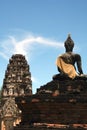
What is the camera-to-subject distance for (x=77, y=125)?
1112cm

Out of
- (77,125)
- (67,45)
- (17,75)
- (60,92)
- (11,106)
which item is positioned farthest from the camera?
(17,75)

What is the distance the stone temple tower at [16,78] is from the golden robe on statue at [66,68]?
4414 cm

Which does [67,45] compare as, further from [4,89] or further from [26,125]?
[4,89]

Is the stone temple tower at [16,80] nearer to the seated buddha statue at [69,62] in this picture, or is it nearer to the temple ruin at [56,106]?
the seated buddha statue at [69,62]

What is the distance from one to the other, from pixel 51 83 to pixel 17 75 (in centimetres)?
4615

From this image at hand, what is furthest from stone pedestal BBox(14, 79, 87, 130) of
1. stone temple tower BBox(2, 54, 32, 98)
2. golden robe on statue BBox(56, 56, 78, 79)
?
stone temple tower BBox(2, 54, 32, 98)

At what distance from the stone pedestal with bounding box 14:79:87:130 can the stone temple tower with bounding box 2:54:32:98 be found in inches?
1794

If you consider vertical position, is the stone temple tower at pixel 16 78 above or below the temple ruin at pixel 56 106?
above

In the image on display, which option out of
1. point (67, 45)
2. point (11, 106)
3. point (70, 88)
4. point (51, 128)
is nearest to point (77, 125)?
point (51, 128)

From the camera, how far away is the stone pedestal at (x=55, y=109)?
11.5 m

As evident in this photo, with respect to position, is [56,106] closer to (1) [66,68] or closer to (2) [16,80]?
(1) [66,68]

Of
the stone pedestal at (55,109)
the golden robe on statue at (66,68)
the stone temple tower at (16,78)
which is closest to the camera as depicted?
the stone pedestal at (55,109)

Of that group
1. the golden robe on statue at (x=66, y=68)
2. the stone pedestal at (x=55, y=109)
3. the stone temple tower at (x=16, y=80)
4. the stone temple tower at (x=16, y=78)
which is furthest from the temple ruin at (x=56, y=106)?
the stone temple tower at (x=16, y=78)

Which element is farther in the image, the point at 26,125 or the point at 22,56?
the point at 22,56
